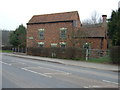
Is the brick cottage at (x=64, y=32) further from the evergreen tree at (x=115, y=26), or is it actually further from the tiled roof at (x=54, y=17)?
the evergreen tree at (x=115, y=26)

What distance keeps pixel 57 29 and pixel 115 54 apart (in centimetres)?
2313

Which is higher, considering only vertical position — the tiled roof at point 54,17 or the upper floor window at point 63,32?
the tiled roof at point 54,17

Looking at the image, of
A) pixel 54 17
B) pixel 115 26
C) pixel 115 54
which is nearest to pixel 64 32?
pixel 54 17

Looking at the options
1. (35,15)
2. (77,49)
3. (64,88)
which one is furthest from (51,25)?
(64,88)

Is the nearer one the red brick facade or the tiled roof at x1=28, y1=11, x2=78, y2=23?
the red brick facade

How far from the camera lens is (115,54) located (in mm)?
21703

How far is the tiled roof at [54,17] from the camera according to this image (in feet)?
140

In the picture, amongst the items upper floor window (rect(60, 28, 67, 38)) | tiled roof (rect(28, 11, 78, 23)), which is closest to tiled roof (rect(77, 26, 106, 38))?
upper floor window (rect(60, 28, 67, 38))

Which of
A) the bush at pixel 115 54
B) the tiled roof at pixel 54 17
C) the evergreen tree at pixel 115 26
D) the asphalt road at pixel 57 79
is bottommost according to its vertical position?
the asphalt road at pixel 57 79

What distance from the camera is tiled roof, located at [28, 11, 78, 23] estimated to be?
42.7m

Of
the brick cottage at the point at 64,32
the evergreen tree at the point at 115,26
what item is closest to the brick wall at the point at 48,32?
the brick cottage at the point at 64,32

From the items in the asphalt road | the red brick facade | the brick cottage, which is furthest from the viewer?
the red brick facade

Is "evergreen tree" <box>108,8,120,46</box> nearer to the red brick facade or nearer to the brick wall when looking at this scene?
the red brick facade

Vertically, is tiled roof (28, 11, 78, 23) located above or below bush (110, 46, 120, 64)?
above
